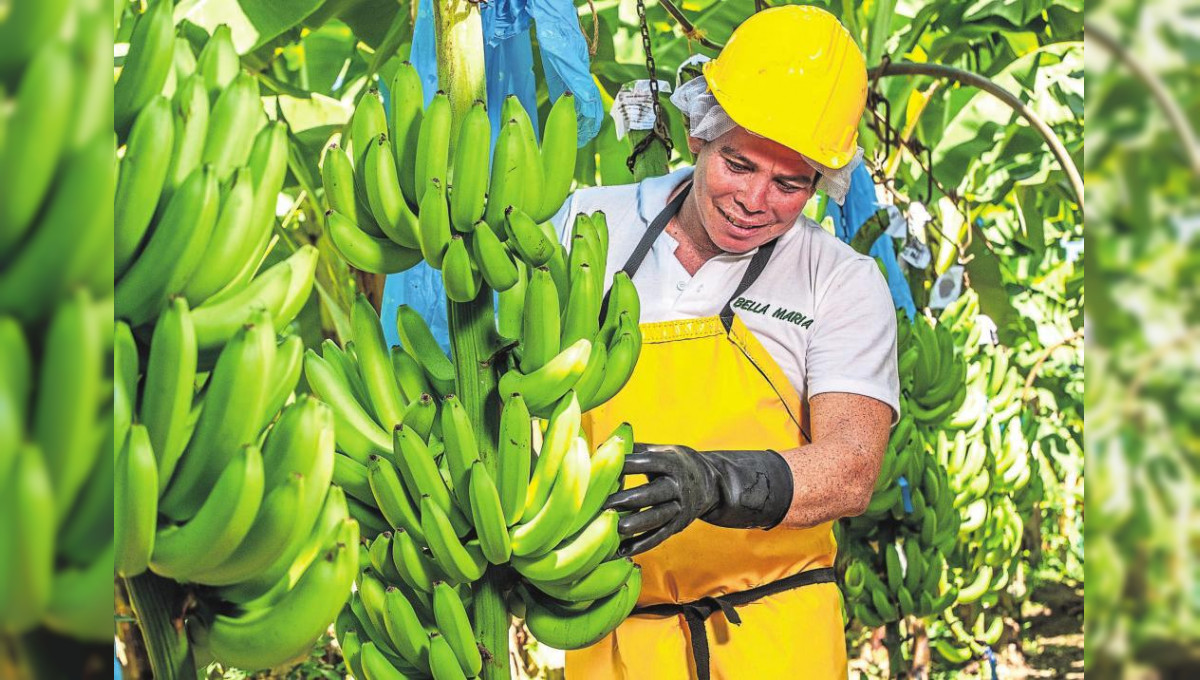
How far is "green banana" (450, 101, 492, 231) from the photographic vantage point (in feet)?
4.55

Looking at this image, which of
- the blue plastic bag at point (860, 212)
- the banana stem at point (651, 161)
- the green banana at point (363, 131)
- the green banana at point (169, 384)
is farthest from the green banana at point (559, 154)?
the blue plastic bag at point (860, 212)

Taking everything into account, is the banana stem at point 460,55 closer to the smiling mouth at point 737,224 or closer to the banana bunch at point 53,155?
the smiling mouth at point 737,224

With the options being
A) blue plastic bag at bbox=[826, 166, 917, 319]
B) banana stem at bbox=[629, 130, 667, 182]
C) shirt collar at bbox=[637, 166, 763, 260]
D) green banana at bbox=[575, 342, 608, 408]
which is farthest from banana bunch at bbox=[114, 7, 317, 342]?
blue plastic bag at bbox=[826, 166, 917, 319]

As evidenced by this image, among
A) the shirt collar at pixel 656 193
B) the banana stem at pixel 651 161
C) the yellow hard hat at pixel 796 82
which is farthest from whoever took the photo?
the banana stem at pixel 651 161

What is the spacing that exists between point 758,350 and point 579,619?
2.47ft

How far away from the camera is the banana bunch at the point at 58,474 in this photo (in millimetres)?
450

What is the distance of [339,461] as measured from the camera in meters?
1.46

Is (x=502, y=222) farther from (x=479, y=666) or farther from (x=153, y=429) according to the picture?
(x=153, y=429)

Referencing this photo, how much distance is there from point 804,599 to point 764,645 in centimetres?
13

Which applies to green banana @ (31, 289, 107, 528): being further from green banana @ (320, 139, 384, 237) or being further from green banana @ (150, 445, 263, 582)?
green banana @ (320, 139, 384, 237)

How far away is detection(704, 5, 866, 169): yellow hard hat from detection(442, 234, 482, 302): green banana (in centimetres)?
76

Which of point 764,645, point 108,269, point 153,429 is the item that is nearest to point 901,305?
point 764,645

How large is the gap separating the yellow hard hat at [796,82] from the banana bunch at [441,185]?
553mm

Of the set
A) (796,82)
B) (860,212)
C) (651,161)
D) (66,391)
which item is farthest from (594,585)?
(860,212)
